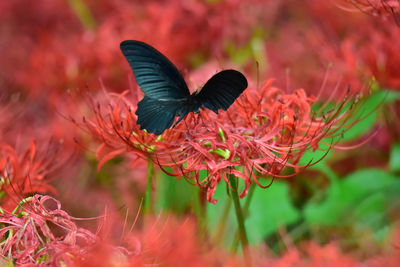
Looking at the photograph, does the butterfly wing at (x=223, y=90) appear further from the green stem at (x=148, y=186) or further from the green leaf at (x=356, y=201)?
the green leaf at (x=356, y=201)

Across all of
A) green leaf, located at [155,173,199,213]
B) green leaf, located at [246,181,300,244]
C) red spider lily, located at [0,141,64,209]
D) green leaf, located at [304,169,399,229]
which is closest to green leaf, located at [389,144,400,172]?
green leaf, located at [304,169,399,229]

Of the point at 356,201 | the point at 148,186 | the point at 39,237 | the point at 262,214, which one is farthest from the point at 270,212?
the point at 39,237

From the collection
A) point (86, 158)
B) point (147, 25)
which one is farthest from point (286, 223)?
point (147, 25)

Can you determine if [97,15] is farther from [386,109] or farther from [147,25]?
[386,109]

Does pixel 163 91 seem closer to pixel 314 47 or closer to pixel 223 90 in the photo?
pixel 223 90

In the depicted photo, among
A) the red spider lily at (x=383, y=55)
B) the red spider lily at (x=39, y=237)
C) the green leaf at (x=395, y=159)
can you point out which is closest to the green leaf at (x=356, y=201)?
the green leaf at (x=395, y=159)

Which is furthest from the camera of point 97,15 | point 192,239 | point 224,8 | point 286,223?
point 97,15

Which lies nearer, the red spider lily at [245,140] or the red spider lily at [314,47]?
the red spider lily at [245,140]
